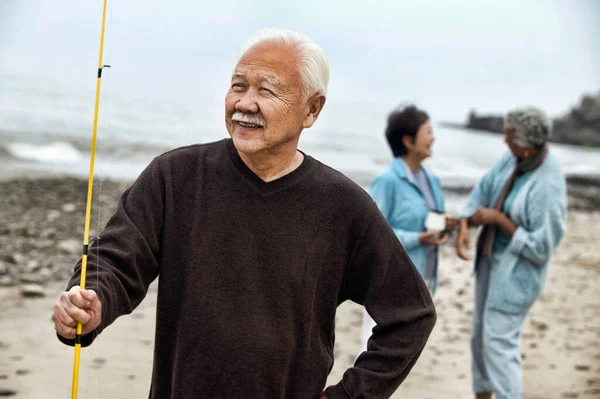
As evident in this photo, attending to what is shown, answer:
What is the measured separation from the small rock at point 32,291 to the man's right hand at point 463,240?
3.02 metres

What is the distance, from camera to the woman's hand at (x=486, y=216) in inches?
162

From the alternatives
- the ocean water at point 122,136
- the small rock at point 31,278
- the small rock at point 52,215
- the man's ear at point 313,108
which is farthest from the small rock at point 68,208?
the man's ear at point 313,108

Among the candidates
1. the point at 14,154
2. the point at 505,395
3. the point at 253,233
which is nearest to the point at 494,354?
the point at 505,395

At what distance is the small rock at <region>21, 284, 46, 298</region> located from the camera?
229 inches

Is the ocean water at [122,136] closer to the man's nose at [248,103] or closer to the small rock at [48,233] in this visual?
the small rock at [48,233]

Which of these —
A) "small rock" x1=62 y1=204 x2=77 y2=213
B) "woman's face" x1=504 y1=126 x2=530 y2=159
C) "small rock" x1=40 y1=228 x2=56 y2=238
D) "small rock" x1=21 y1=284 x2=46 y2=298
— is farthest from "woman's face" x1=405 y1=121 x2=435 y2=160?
"small rock" x1=62 y1=204 x2=77 y2=213

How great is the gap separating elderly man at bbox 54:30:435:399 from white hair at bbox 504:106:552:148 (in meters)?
2.26

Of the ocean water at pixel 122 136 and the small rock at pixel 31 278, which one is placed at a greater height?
the ocean water at pixel 122 136

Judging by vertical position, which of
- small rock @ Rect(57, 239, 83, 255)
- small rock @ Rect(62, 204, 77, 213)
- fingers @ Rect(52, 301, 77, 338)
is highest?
fingers @ Rect(52, 301, 77, 338)

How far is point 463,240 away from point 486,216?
0.33 meters

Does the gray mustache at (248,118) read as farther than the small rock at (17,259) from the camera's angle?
No

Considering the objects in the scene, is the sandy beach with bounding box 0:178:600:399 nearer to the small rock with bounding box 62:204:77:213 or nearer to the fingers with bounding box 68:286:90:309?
the small rock with bounding box 62:204:77:213

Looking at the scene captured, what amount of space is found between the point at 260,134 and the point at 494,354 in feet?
8.29

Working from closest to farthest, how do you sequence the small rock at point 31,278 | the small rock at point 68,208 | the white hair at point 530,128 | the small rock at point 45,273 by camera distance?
the white hair at point 530,128
the small rock at point 31,278
the small rock at point 45,273
the small rock at point 68,208
